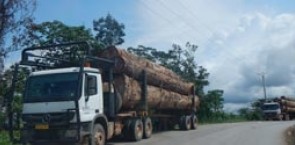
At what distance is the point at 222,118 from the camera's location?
59219 millimetres

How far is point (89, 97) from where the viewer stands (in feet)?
54.0

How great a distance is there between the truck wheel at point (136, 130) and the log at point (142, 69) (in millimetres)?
1851

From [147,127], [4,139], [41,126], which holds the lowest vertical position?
[4,139]

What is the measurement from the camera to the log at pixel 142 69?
19.9m

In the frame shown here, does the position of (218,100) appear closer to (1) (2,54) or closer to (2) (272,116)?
(2) (272,116)

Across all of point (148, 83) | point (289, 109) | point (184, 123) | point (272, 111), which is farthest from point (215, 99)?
point (148, 83)

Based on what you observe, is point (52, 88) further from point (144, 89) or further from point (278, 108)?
point (278, 108)

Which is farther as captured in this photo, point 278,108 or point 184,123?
point 278,108

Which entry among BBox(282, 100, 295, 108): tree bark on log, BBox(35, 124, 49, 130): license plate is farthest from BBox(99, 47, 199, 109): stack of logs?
BBox(282, 100, 295, 108): tree bark on log

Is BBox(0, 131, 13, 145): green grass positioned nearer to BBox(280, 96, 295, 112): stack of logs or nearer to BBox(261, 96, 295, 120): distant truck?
BBox(261, 96, 295, 120): distant truck

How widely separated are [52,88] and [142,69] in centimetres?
654

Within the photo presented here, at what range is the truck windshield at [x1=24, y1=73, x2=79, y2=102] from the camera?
15.8m

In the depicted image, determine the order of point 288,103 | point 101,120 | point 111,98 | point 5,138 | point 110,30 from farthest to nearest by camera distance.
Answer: point 288,103 → point 110,30 → point 111,98 → point 5,138 → point 101,120

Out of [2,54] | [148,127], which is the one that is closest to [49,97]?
[2,54]
